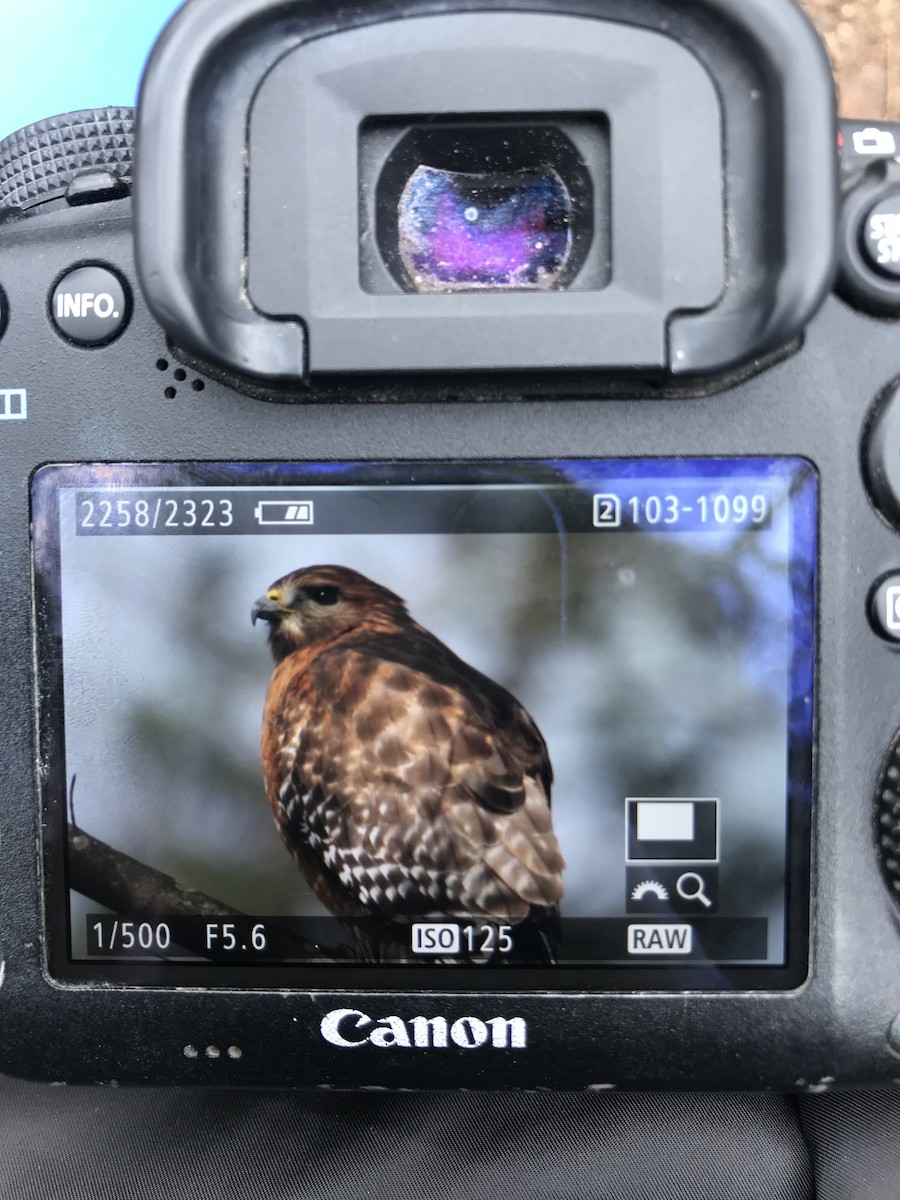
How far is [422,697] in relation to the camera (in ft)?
1.42

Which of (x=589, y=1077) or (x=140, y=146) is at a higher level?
(x=140, y=146)

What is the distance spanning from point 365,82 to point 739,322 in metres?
0.16

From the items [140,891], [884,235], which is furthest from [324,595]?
[884,235]

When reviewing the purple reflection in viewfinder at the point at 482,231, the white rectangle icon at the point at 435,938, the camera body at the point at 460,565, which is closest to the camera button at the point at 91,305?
the camera body at the point at 460,565

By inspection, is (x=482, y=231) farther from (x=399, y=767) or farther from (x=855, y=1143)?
(x=855, y=1143)

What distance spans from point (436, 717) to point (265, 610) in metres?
0.08

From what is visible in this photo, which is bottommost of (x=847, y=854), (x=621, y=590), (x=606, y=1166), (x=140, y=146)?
(x=606, y=1166)

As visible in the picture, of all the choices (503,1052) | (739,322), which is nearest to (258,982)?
(503,1052)

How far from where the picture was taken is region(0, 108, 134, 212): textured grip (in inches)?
18.2

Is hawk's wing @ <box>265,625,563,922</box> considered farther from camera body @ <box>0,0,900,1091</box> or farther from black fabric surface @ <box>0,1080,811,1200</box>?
black fabric surface @ <box>0,1080,811,1200</box>

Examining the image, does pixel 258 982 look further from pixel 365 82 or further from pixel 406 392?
pixel 365 82

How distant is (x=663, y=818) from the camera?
1.41 ft

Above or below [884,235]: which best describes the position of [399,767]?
below

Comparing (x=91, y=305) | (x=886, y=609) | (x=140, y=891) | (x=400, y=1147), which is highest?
(x=91, y=305)
